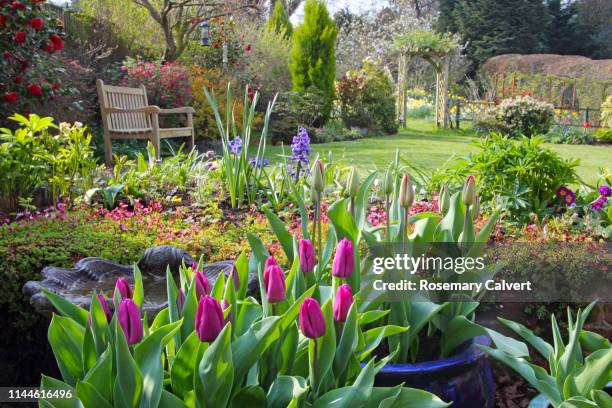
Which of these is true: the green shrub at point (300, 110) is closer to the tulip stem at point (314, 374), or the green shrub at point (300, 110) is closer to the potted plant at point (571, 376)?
the potted plant at point (571, 376)

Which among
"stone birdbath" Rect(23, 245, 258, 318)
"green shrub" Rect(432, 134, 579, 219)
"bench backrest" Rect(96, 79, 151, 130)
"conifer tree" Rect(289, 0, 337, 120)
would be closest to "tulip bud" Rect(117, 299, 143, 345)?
"stone birdbath" Rect(23, 245, 258, 318)

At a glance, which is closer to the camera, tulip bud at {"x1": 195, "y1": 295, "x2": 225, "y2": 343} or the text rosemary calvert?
tulip bud at {"x1": 195, "y1": 295, "x2": 225, "y2": 343}

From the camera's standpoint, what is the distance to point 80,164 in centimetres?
443

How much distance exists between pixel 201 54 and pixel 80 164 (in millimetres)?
8432

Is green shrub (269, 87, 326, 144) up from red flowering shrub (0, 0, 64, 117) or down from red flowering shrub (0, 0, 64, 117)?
down

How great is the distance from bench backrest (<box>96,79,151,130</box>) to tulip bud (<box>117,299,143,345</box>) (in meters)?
6.29

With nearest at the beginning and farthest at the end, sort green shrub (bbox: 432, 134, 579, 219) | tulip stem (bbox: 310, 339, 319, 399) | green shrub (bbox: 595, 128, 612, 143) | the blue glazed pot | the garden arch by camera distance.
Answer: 1. tulip stem (bbox: 310, 339, 319, 399)
2. the blue glazed pot
3. green shrub (bbox: 432, 134, 579, 219)
4. green shrub (bbox: 595, 128, 612, 143)
5. the garden arch

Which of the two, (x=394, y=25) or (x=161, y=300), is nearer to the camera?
(x=161, y=300)

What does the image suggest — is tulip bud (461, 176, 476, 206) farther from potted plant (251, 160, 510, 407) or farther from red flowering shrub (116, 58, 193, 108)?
red flowering shrub (116, 58, 193, 108)

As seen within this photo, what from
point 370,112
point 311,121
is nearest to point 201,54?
point 311,121

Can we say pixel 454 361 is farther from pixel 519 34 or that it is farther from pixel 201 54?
pixel 519 34

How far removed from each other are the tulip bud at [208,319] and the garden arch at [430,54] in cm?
1323

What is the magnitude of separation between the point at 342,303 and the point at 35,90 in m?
5.96

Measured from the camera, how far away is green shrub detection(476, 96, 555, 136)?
11.6m
